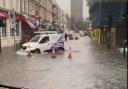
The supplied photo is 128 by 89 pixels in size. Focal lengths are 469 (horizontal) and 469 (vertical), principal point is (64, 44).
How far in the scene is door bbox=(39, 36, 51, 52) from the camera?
38.2m

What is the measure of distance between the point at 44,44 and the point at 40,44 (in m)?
0.44

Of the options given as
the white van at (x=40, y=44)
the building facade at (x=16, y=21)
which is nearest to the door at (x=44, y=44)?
the white van at (x=40, y=44)

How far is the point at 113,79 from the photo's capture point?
18.1 metres

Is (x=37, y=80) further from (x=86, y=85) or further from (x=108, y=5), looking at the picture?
(x=108, y=5)

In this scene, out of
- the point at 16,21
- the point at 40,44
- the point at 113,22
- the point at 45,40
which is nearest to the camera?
the point at 40,44

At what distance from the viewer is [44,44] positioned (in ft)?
126

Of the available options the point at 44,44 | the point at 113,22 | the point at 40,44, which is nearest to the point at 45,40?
the point at 44,44

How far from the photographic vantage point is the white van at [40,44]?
37.6 meters

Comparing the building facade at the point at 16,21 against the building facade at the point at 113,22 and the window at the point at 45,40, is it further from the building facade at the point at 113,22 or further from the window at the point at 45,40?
the building facade at the point at 113,22

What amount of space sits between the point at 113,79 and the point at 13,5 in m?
41.4

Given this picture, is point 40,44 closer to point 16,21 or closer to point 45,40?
point 45,40

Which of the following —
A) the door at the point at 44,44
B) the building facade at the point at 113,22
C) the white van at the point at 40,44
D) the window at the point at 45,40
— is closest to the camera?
the white van at the point at 40,44

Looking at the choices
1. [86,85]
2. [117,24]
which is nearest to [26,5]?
[117,24]

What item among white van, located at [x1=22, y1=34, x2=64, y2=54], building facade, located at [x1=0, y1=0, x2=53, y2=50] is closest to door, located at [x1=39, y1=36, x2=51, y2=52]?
white van, located at [x1=22, y1=34, x2=64, y2=54]
